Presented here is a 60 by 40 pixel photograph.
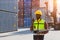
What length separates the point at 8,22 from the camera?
78.7 feet

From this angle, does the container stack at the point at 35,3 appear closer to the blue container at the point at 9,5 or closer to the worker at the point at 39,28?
the blue container at the point at 9,5

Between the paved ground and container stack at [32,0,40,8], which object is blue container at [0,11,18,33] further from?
container stack at [32,0,40,8]

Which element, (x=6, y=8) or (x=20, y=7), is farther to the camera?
(x=20, y=7)

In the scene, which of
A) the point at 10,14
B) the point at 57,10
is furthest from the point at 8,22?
the point at 57,10

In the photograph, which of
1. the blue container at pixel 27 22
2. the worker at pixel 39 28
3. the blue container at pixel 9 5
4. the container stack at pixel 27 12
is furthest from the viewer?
the container stack at pixel 27 12

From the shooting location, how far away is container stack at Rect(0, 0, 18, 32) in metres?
22.3

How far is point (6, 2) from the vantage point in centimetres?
2316

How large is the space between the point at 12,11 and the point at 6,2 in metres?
1.83

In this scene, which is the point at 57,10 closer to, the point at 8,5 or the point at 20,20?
the point at 20,20

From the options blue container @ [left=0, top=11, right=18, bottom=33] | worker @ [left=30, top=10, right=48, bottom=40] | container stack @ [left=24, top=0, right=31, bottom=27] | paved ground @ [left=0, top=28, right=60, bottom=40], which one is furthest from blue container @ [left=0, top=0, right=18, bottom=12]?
container stack @ [left=24, top=0, right=31, bottom=27]

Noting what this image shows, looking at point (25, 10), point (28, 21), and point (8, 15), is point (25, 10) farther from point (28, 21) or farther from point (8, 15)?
point (8, 15)

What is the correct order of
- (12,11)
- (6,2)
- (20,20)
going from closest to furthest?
(6,2) < (12,11) < (20,20)

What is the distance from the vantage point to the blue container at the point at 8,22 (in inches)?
883

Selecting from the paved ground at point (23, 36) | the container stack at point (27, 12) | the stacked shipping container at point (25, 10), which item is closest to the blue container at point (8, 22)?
the paved ground at point (23, 36)
